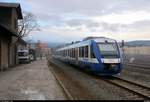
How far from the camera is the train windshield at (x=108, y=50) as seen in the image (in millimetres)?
21705

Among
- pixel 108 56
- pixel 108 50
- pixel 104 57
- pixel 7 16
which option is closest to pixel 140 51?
pixel 7 16

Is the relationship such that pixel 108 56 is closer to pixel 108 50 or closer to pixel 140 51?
pixel 108 50

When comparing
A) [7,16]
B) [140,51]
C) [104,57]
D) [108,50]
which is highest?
[7,16]

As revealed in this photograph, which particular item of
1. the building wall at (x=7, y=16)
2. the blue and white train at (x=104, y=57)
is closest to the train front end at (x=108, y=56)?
the blue and white train at (x=104, y=57)

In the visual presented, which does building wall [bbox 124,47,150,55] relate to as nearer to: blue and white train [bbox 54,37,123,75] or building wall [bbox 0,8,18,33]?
building wall [bbox 0,8,18,33]

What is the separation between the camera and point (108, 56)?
21641 millimetres

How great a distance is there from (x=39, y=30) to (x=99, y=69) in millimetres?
46495

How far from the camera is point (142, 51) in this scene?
115000 millimetres

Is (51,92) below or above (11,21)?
below

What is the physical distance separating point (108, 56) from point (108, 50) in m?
0.56

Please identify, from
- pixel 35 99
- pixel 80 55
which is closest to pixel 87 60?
pixel 80 55

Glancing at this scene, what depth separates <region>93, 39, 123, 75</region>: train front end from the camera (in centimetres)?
2141

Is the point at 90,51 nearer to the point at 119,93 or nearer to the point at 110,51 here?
the point at 110,51

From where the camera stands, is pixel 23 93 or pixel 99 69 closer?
pixel 23 93
